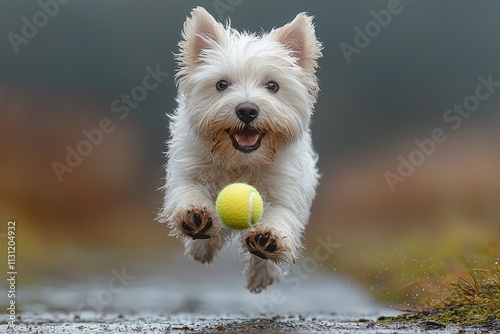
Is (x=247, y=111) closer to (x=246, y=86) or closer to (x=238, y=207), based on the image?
(x=246, y=86)

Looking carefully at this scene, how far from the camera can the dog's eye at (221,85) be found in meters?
7.48

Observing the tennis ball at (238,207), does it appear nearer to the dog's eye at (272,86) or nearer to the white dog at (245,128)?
the white dog at (245,128)

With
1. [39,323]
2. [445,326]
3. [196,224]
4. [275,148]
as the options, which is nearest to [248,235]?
[196,224]

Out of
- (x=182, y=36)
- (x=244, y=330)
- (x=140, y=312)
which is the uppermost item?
(x=182, y=36)

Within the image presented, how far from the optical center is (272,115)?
23.8ft

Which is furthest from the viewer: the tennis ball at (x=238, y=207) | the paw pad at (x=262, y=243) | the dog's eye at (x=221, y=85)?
the dog's eye at (x=221, y=85)

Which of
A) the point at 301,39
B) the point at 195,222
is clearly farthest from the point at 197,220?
the point at 301,39

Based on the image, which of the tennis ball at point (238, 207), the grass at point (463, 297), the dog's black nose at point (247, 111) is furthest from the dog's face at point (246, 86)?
the grass at point (463, 297)

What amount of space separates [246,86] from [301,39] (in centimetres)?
104

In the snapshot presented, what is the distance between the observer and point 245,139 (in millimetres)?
7398

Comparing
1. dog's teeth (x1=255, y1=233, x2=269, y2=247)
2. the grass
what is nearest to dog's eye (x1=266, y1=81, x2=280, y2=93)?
dog's teeth (x1=255, y1=233, x2=269, y2=247)

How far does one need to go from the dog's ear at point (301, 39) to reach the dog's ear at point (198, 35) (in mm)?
537

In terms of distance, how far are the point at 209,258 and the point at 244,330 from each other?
292 centimetres

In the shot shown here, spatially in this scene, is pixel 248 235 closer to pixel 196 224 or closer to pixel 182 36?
pixel 196 224
